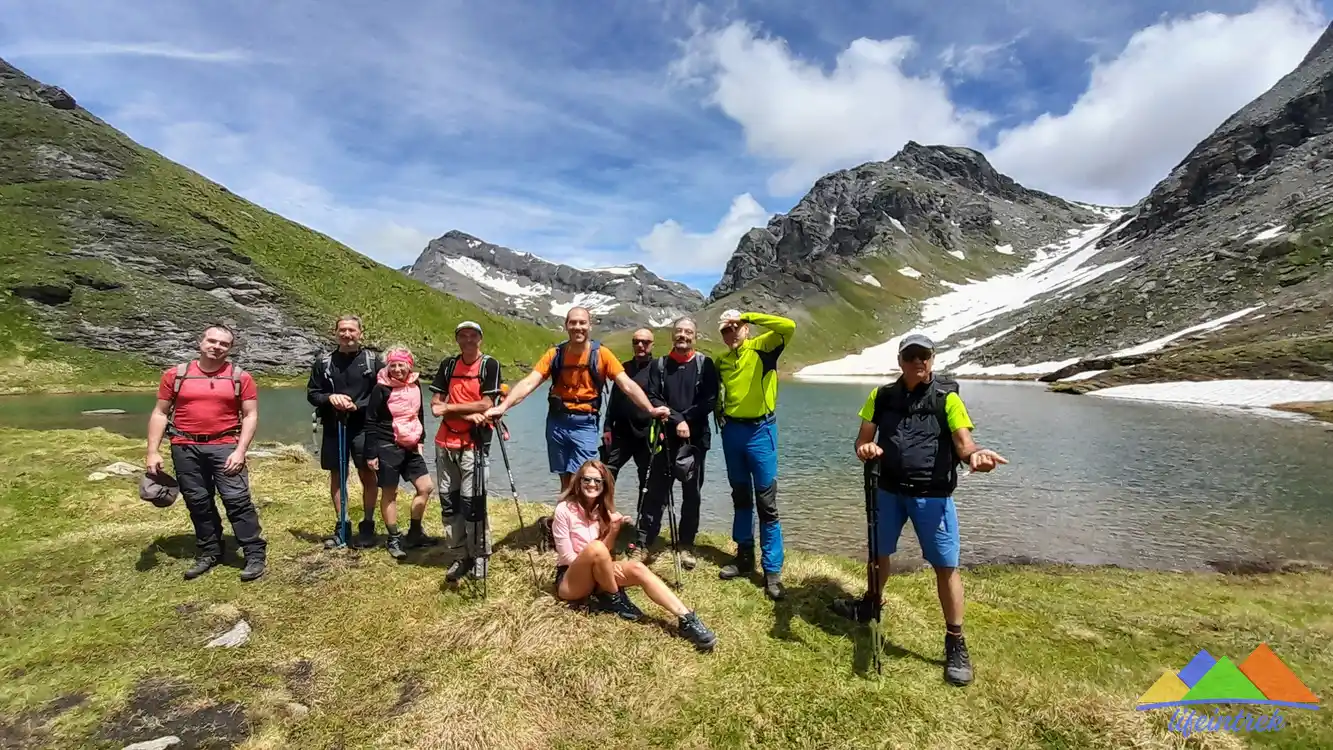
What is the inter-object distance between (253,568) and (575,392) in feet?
17.9

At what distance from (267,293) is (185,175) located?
122 ft

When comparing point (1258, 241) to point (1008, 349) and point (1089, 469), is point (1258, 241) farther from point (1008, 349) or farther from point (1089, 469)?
point (1089, 469)

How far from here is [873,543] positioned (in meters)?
7.16

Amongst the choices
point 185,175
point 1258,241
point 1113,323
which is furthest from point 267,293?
point 1258,241

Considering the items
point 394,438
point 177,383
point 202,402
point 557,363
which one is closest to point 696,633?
point 557,363

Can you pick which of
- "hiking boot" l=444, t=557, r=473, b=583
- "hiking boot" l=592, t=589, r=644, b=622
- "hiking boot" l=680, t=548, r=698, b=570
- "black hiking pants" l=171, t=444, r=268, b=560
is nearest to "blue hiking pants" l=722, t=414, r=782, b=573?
"hiking boot" l=680, t=548, r=698, b=570

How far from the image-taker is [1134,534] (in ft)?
50.8

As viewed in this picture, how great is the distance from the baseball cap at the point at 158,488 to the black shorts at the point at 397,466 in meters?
2.80

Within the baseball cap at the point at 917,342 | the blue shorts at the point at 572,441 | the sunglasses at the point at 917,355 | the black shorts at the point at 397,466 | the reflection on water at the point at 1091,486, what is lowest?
the reflection on water at the point at 1091,486

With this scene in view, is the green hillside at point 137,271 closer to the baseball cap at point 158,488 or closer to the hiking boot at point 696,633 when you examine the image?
the baseball cap at point 158,488

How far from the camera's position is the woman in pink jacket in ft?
31.9

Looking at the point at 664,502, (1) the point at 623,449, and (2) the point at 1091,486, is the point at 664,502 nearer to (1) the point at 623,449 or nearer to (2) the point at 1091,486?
(1) the point at 623,449

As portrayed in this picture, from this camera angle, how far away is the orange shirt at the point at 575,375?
8.85m

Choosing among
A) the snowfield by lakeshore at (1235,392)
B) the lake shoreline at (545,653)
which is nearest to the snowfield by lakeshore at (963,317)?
the snowfield by lakeshore at (1235,392)
